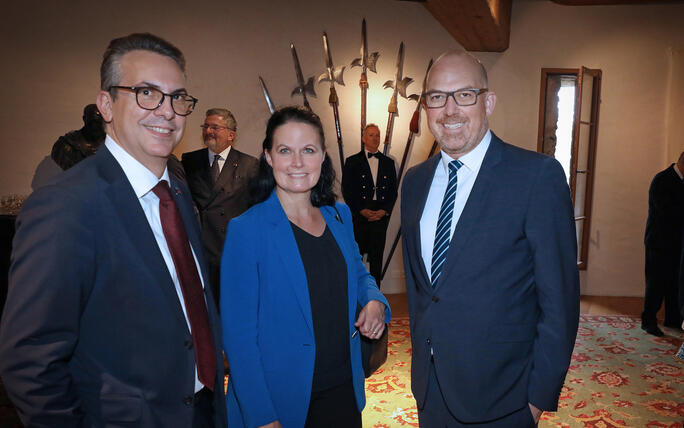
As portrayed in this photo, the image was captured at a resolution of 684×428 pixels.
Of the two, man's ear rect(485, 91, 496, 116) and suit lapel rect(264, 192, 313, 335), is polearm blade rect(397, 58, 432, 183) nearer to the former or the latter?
man's ear rect(485, 91, 496, 116)

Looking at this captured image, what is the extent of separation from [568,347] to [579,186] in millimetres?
4614

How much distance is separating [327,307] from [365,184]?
335 centimetres

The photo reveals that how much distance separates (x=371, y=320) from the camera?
1.42 m

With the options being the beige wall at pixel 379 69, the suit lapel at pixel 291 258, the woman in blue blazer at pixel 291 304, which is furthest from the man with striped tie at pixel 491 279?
the beige wall at pixel 379 69

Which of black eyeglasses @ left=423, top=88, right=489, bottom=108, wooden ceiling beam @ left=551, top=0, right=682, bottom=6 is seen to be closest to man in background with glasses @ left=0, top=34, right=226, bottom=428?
black eyeglasses @ left=423, top=88, right=489, bottom=108

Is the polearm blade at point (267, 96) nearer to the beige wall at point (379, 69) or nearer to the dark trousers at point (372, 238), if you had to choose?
the beige wall at point (379, 69)

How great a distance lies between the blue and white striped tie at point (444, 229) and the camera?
4.50 feet

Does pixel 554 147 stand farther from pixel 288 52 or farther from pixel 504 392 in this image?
pixel 504 392

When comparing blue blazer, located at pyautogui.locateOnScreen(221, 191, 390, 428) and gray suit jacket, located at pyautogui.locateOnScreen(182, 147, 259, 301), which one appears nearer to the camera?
blue blazer, located at pyautogui.locateOnScreen(221, 191, 390, 428)

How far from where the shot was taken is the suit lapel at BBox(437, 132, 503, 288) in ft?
4.27

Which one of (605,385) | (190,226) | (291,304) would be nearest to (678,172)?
(605,385)

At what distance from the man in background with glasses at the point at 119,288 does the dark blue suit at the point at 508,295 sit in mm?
742

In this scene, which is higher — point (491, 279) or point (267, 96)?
point (267, 96)

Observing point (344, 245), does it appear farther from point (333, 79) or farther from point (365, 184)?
point (333, 79)
